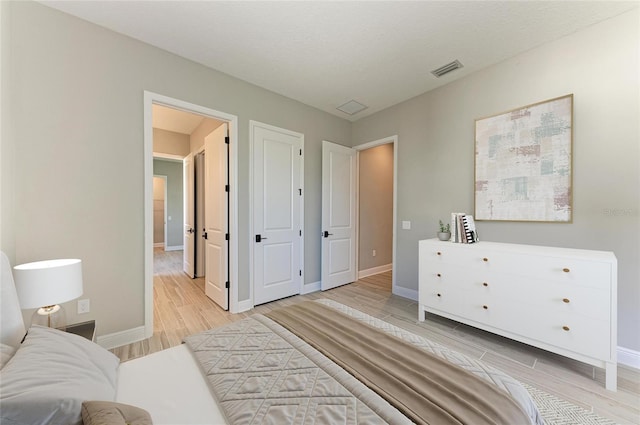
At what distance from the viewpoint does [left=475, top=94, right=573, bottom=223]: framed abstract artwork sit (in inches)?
87.7

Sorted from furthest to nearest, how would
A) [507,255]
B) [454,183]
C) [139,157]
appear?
[454,183]
[139,157]
[507,255]

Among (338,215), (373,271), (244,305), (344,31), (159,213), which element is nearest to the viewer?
(344,31)

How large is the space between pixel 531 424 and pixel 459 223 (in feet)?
6.52

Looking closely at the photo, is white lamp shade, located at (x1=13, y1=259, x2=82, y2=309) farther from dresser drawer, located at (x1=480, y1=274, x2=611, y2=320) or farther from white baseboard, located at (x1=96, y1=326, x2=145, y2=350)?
dresser drawer, located at (x1=480, y1=274, x2=611, y2=320)

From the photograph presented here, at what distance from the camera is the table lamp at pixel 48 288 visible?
1427 millimetres

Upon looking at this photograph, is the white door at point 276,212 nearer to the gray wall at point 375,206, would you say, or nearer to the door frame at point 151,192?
the door frame at point 151,192

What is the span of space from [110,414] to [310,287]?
3116mm

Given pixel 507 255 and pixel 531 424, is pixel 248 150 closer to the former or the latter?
pixel 507 255

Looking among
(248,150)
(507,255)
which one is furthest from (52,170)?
(507,255)

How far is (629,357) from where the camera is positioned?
1.94 m

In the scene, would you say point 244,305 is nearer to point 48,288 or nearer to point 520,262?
point 48,288

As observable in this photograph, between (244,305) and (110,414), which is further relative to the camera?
(244,305)

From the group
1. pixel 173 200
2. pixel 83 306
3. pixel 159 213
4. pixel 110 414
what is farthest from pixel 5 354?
pixel 159 213

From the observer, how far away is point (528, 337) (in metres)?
2.03
